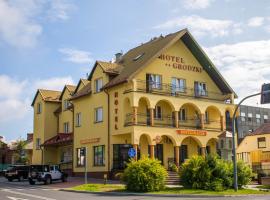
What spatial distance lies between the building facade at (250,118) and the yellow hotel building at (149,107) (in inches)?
1162

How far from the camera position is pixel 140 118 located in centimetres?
3900

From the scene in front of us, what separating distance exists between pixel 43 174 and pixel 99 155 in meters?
5.86

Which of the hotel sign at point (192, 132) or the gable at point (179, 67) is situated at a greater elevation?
the gable at point (179, 67)

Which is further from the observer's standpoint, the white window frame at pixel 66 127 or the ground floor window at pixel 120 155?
the white window frame at pixel 66 127

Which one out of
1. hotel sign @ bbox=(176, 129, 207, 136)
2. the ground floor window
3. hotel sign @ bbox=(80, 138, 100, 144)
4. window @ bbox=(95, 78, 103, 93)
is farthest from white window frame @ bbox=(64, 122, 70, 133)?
hotel sign @ bbox=(176, 129, 207, 136)

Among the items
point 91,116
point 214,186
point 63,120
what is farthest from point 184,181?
point 63,120

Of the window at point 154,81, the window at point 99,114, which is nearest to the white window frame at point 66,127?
the window at point 99,114

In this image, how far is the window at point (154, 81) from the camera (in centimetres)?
3922

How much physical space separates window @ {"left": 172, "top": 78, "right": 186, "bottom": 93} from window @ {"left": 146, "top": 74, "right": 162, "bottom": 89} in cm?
171

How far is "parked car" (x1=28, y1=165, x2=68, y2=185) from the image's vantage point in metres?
36.3

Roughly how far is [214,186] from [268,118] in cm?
5440

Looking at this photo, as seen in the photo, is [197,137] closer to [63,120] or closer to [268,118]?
[63,120]

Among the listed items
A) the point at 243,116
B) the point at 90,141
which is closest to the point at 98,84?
the point at 90,141

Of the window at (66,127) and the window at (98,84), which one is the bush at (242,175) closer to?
the window at (98,84)
